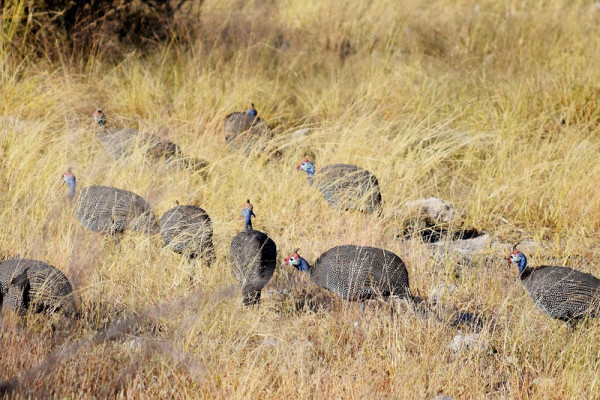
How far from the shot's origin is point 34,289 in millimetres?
2988

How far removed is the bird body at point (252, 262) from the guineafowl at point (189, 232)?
204mm

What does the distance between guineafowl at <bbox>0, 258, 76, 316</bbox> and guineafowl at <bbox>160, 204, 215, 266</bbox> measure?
68 centimetres

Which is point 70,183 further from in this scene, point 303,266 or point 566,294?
point 566,294

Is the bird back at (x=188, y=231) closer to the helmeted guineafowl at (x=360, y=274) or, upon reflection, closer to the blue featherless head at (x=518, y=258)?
the helmeted guineafowl at (x=360, y=274)

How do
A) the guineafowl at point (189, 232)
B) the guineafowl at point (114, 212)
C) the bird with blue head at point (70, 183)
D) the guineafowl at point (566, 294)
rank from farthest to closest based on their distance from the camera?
the bird with blue head at point (70, 183) → the guineafowl at point (114, 212) → the guineafowl at point (189, 232) → the guineafowl at point (566, 294)

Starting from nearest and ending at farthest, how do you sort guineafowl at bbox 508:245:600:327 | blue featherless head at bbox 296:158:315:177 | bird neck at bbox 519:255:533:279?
1. guineafowl at bbox 508:245:600:327
2. bird neck at bbox 519:255:533:279
3. blue featherless head at bbox 296:158:315:177

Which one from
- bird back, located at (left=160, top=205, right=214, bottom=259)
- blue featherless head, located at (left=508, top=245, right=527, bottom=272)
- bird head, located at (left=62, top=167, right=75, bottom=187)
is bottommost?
bird head, located at (left=62, top=167, right=75, bottom=187)

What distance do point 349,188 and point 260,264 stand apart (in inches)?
46.8

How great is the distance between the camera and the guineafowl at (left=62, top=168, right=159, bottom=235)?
385 cm

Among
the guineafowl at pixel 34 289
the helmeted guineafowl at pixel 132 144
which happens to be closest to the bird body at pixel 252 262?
the guineafowl at pixel 34 289

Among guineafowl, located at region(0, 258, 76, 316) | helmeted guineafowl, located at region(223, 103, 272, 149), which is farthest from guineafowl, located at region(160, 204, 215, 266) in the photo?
helmeted guineafowl, located at region(223, 103, 272, 149)

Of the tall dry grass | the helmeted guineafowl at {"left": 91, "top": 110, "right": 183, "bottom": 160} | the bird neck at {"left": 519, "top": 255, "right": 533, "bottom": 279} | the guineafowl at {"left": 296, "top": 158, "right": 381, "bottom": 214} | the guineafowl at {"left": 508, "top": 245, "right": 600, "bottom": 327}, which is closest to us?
the tall dry grass

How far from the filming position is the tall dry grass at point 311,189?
9.04ft

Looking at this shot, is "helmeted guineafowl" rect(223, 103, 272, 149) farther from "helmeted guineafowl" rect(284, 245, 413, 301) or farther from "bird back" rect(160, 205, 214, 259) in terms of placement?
"helmeted guineafowl" rect(284, 245, 413, 301)
